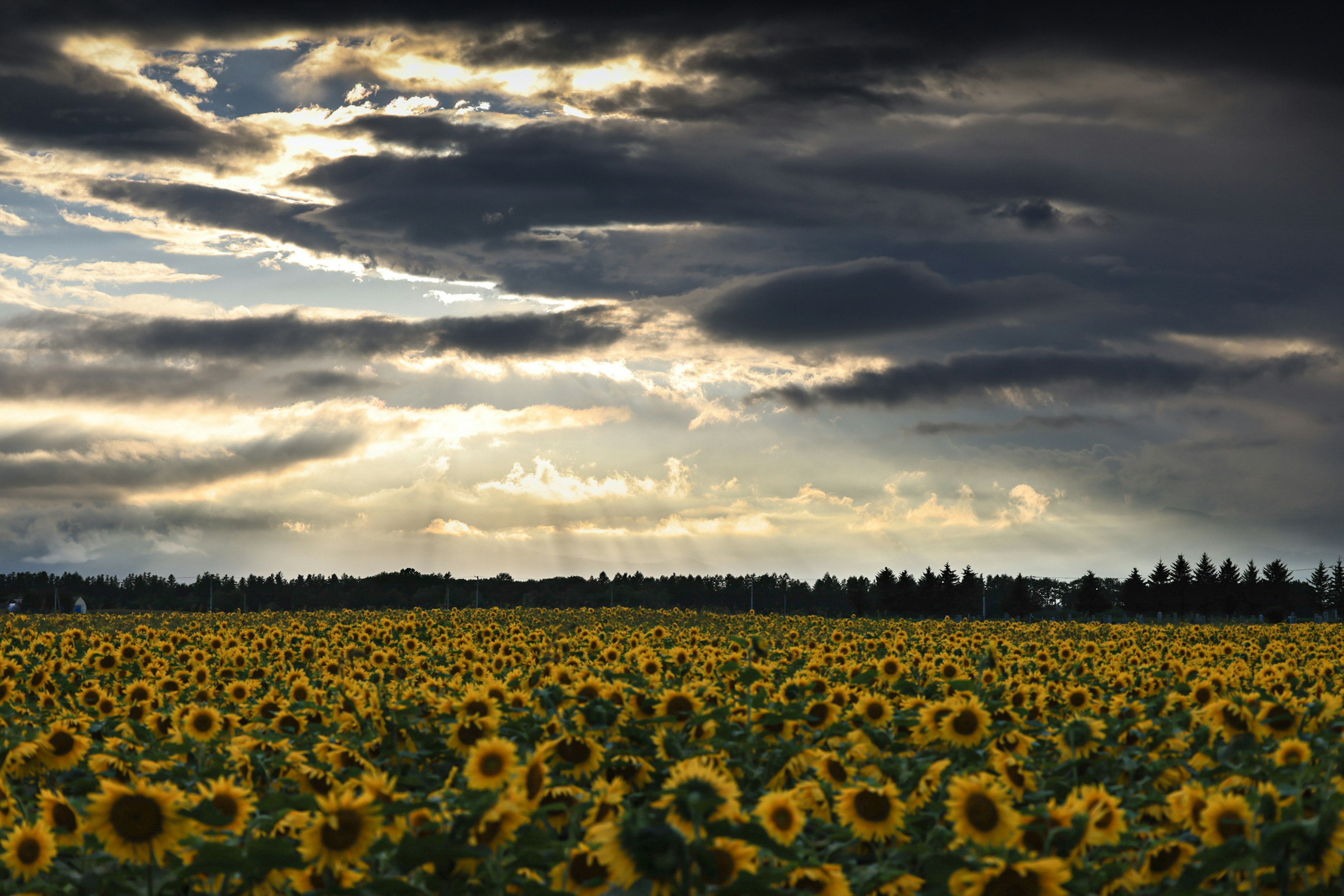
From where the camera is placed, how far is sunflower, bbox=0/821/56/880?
20.6ft

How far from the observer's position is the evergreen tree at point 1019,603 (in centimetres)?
8625

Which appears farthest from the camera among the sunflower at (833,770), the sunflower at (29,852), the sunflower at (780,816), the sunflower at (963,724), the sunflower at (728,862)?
the sunflower at (963,724)

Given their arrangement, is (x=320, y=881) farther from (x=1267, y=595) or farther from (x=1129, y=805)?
(x=1267, y=595)

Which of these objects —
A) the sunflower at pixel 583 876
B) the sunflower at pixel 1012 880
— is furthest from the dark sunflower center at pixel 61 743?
the sunflower at pixel 1012 880

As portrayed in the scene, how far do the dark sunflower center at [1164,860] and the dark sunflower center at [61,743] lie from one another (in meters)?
8.93

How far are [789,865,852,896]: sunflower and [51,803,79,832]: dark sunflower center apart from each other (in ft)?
16.2

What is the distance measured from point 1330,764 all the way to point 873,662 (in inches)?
336

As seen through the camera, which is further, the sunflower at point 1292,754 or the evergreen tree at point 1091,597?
the evergreen tree at point 1091,597

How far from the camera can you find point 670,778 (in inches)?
302

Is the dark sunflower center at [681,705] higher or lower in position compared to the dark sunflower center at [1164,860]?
higher

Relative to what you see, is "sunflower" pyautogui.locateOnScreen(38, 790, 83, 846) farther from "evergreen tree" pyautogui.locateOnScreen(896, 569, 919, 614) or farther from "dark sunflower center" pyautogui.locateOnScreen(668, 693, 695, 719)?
"evergreen tree" pyautogui.locateOnScreen(896, 569, 919, 614)

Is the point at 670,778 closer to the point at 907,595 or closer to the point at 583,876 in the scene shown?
the point at 583,876

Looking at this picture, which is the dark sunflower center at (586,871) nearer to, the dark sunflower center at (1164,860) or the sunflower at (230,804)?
the sunflower at (230,804)

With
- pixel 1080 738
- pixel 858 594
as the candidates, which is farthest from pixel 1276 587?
pixel 1080 738
